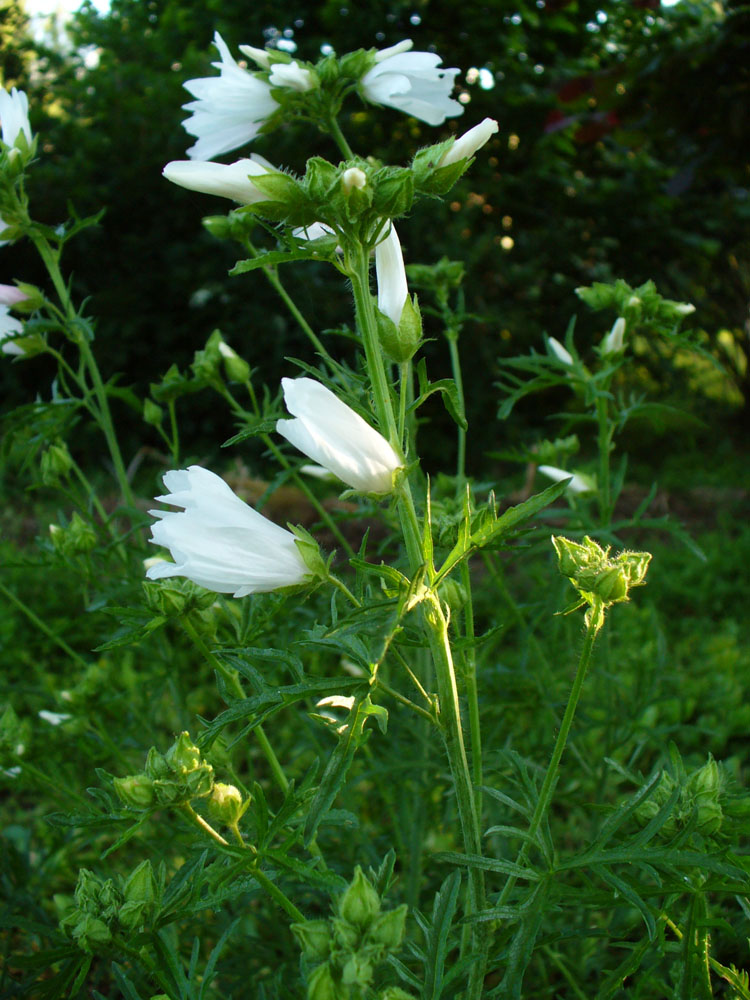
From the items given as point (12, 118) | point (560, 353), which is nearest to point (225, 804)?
point (560, 353)

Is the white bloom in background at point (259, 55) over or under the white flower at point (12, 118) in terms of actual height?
over

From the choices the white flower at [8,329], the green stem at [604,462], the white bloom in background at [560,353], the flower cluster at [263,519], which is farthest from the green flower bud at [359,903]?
the white flower at [8,329]

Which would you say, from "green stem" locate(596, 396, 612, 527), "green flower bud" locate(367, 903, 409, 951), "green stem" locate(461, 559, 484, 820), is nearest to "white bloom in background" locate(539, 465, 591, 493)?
"green stem" locate(596, 396, 612, 527)

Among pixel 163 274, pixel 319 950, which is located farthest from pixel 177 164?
pixel 163 274

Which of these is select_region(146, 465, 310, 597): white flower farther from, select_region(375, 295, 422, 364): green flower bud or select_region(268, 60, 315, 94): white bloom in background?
select_region(268, 60, 315, 94): white bloom in background

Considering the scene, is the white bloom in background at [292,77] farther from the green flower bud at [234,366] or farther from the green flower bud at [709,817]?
the green flower bud at [709,817]

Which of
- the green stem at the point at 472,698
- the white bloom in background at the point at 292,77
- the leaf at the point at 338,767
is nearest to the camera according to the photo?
the leaf at the point at 338,767

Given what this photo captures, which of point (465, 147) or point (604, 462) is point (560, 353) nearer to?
point (604, 462)

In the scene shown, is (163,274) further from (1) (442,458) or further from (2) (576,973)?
(2) (576,973)
